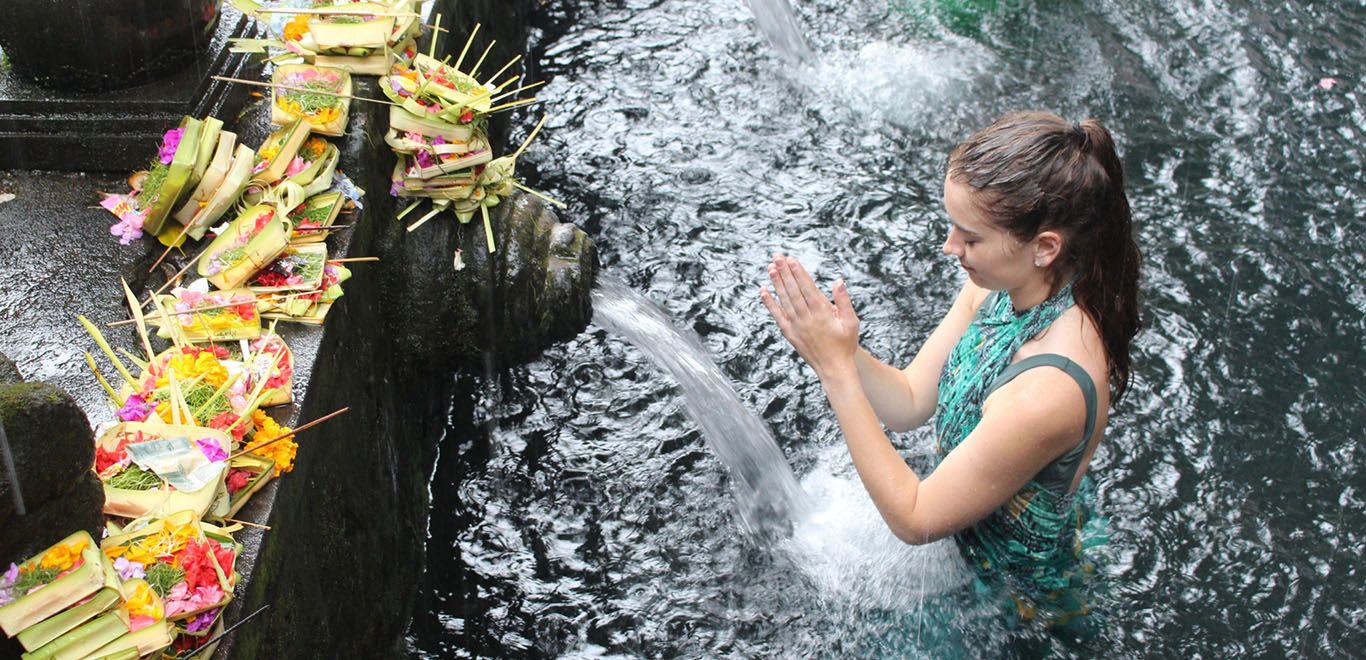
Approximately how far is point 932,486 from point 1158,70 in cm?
456

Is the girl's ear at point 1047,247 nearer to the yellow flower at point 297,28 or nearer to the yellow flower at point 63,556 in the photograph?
the yellow flower at point 63,556

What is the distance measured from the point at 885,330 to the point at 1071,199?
221cm

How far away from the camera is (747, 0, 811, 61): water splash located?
6.29 metres

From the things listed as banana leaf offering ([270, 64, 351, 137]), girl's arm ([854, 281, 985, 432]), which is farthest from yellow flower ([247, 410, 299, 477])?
girl's arm ([854, 281, 985, 432])

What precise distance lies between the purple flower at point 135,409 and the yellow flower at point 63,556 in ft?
1.83

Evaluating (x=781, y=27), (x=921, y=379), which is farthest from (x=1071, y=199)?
(x=781, y=27)

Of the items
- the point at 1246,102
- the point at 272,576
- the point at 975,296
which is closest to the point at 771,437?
the point at 975,296

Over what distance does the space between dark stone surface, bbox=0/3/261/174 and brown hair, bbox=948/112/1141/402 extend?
98.1 inches

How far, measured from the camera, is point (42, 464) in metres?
1.87

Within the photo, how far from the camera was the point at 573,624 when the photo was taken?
3.48 meters

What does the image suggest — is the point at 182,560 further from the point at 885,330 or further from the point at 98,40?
the point at 885,330

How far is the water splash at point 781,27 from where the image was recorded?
6285mm

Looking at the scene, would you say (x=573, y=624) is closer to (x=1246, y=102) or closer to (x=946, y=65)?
(x=946, y=65)

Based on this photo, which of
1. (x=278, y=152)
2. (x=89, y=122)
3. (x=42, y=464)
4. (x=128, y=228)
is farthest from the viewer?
(x=89, y=122)
